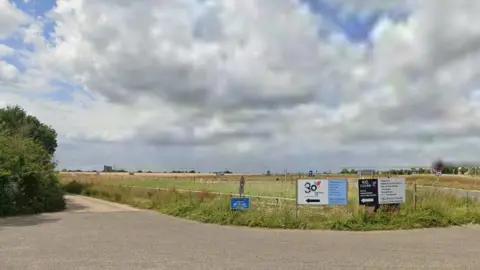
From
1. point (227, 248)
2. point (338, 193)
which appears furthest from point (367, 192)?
point (227, 248)

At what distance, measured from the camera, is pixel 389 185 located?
1952 cm

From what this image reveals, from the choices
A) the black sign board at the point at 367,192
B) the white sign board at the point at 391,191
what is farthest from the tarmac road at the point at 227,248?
the white sign board at the point at 391,191

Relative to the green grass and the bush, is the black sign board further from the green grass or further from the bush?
the bush

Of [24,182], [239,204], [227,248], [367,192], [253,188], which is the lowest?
[227,248]

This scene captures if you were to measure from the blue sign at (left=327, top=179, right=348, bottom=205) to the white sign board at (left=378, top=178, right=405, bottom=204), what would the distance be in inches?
54.8

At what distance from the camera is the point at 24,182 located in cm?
2817

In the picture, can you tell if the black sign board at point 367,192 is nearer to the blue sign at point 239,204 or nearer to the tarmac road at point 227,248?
the tarmac road at point 227,248

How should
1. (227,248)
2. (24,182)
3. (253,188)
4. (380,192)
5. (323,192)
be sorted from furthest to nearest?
(253,188) → (24,182) → (323,192) → (380,192) → (227,248)

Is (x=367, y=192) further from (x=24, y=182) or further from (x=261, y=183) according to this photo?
(x=261, y=183)

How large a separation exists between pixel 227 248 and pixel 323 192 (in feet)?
24.0

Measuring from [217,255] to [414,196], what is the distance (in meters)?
10.9

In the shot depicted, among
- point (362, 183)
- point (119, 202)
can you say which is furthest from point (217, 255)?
point (119, 202)

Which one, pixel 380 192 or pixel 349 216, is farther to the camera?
pixel 380 192

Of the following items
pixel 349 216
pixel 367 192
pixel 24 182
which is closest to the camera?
pixel 349 216
